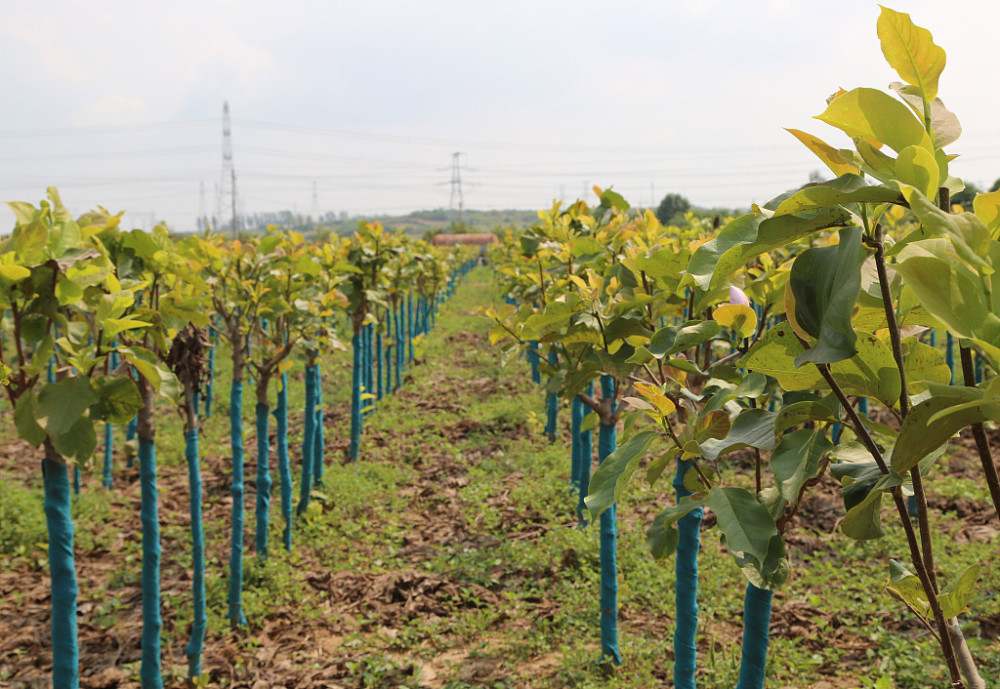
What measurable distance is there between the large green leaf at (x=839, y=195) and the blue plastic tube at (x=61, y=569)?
2419 mm

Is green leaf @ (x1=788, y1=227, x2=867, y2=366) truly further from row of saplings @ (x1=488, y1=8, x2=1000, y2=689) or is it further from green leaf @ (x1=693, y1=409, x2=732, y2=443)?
green leaf @ (x1=693, y1=409, x2=732, y2=443)

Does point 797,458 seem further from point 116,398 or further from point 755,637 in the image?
point 116,398

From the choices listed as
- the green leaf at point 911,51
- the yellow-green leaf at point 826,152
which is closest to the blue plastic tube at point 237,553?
the yellow-green leaf at point 826,152

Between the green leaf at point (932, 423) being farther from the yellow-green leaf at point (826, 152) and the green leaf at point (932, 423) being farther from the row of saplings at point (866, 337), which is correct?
the yellow-green leaf at point (826, 152)

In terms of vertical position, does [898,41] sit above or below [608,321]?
above

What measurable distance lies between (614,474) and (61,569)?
2140 mm

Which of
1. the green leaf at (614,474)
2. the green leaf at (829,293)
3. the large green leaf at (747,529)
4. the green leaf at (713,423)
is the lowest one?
the large green leaf at (747,529)

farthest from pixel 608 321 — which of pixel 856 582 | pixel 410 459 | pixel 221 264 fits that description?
pixel 410 459

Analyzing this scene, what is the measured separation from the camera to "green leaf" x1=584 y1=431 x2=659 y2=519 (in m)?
1.07

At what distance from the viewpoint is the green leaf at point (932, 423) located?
0.67 meters

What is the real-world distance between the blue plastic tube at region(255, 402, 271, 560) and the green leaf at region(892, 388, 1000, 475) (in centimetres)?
430

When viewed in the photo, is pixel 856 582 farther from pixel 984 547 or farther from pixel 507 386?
pixel 507 386

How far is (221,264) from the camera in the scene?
3.84 meters

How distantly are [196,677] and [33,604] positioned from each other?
5.32 ft
